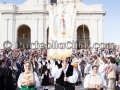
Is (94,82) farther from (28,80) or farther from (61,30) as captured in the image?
(61,30)

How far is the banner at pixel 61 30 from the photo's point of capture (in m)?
8.98

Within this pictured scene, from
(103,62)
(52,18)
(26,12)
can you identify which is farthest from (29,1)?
(52,18)

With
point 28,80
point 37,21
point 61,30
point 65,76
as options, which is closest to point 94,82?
point 65,76

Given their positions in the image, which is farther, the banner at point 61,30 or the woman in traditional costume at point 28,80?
the banner at point 61,30

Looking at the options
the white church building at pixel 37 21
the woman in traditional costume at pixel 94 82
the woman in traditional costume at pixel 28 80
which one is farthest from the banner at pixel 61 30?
the white church building at pixel 37 21

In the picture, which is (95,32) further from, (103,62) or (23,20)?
(103,62)

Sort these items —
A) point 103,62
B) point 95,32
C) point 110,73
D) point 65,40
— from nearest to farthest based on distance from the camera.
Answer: point 65,40
point 110,73
point 103,62
point 95,32

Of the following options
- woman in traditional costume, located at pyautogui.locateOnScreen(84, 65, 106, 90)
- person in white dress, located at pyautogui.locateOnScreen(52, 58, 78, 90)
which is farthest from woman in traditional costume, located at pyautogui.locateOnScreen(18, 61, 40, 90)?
woman in traditional costume, located at pyautogui.locateOnScreen(84, 65, 106, 90)

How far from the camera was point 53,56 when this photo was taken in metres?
9.30

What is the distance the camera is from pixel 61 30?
920cm

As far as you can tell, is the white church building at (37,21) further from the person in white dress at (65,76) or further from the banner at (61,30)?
the person in white dress at (65,76)

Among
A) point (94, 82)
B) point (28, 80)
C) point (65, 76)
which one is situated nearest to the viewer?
point (28, 80)

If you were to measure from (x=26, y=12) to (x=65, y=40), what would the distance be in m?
35.9

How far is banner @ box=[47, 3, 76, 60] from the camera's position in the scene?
8977 mm
